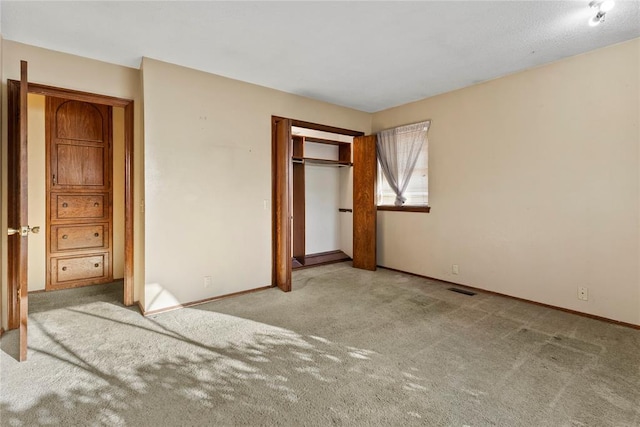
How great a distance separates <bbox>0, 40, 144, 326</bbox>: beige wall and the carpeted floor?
32.9 inches

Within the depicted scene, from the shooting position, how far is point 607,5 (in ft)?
7.06

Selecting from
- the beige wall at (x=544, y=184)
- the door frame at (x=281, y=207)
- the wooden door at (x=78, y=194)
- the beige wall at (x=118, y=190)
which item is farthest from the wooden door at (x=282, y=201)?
the wooden door at (x=78, y=194)

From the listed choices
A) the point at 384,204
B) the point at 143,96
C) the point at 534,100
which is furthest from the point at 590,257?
the point at 143,96

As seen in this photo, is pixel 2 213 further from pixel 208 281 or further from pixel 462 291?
pixel 462 291

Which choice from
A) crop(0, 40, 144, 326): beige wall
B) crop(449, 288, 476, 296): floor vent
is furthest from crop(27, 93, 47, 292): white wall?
crop(449, 288, 476, 296): floor vent

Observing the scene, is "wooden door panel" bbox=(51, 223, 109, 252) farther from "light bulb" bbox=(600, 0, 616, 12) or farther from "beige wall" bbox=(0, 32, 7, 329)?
"light bulb" bbox=(600, 0, 616, 12)

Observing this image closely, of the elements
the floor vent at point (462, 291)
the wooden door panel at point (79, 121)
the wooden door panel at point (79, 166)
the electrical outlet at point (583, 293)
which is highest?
the wooden door panel at point (79, 121)

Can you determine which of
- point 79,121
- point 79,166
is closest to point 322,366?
point 79,166

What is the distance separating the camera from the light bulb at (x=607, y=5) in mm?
2132

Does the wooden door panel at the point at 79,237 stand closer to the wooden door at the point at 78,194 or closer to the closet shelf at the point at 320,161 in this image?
the wooden door at the point at 78,194

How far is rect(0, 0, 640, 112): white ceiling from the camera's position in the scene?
7.27ft

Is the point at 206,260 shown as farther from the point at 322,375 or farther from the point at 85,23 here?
the point at 85,23

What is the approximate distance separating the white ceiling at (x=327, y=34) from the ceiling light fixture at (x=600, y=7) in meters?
0.05

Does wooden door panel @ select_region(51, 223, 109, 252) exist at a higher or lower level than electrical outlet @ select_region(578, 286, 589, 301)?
higher
